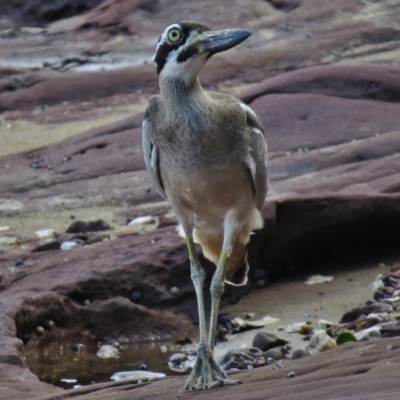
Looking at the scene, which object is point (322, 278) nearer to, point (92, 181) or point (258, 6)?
point (92, 181)

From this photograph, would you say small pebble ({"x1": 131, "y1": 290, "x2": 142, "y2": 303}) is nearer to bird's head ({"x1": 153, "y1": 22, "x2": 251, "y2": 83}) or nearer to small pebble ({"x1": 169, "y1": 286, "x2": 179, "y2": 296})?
small pebble ({"x1": 169, "y1": 286, "x2": 179, "y2": 296})

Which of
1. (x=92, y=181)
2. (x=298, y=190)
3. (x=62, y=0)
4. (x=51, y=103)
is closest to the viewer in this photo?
(x=298, y=190)

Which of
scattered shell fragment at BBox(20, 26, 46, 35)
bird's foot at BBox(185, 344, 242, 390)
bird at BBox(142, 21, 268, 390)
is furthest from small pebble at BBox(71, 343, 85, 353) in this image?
scattered shell fragment at BBox(20, 26, 46, 35)

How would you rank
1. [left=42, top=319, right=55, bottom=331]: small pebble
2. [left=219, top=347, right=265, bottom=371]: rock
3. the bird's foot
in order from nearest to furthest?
the bird's foot, [left=219, top=347, right=265, bottom=371]: rock, [left=42, top=319, right=55, bottom=331]: small pebble

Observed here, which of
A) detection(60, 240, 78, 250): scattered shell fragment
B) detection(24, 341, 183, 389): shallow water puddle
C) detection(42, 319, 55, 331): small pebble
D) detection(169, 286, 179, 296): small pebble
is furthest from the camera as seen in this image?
detection(60, 240, 78, 250): scattered shell fragment

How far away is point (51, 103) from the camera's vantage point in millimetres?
14688

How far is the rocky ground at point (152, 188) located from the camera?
6.36m

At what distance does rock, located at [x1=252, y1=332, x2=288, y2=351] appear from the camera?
6242mm

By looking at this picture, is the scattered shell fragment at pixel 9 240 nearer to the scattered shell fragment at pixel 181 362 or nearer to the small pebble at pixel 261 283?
the small pebble at pixel 261 283

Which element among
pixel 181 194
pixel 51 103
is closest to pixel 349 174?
pixel 181 194

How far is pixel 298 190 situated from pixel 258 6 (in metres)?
9.13

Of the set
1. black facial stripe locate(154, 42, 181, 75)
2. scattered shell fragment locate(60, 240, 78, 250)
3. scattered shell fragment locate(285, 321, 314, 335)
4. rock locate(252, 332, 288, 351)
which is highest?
black facial stripe locate(154, 42, 181, 75)

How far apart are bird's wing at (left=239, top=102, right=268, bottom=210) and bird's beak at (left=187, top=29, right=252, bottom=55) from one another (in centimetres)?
48

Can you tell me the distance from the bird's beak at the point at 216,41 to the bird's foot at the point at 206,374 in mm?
1354
